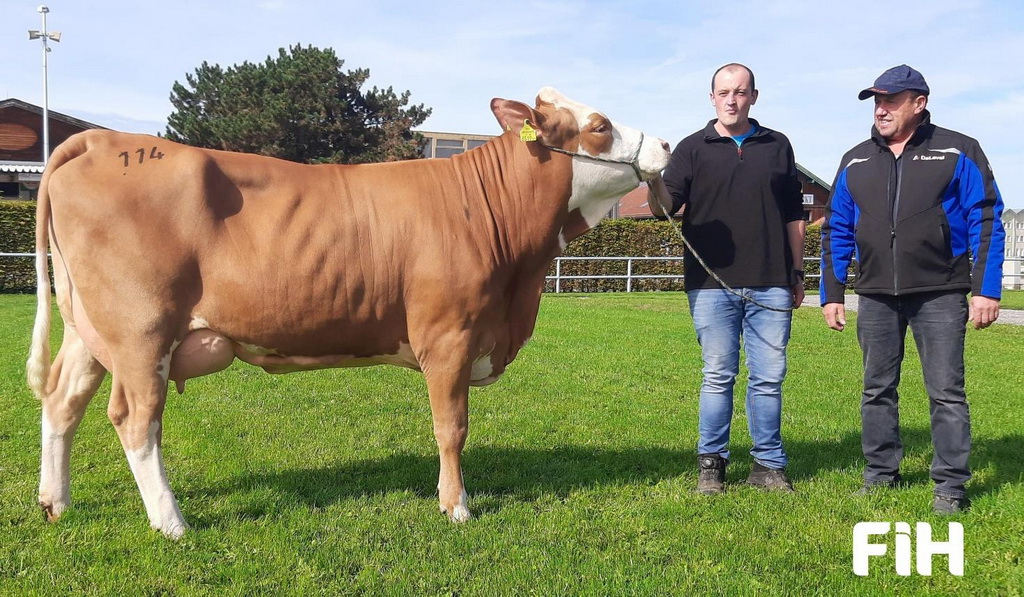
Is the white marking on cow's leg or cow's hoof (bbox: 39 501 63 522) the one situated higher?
the white marking on cow's leg

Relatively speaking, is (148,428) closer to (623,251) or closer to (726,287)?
(726,287)

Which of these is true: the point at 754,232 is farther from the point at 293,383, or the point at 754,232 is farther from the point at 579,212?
the point at 293,383

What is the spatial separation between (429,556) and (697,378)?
5.16 m

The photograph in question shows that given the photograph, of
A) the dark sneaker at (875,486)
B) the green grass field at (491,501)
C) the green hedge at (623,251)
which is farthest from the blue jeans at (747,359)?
the green hedge at (623,251)

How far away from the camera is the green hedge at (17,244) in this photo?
18875 mm

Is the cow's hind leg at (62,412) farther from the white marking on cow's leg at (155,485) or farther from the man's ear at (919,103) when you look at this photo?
the man's ear at (919,103)

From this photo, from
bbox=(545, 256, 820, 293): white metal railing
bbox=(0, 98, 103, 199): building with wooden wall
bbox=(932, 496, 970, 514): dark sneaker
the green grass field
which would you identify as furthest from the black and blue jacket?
bbox=(0, 98, 103, 199): building with wooden wall

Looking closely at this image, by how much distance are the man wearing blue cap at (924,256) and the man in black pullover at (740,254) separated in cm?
42

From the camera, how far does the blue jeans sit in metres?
4.39

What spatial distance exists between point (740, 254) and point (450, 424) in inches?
78.3

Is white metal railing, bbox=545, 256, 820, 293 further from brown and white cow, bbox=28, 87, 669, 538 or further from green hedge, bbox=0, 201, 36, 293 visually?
brown and white cow, bbox=28, 87, 669, 538

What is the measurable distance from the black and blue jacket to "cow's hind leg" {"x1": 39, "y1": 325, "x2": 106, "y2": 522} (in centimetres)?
428

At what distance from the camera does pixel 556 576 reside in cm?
319

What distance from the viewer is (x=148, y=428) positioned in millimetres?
3527
